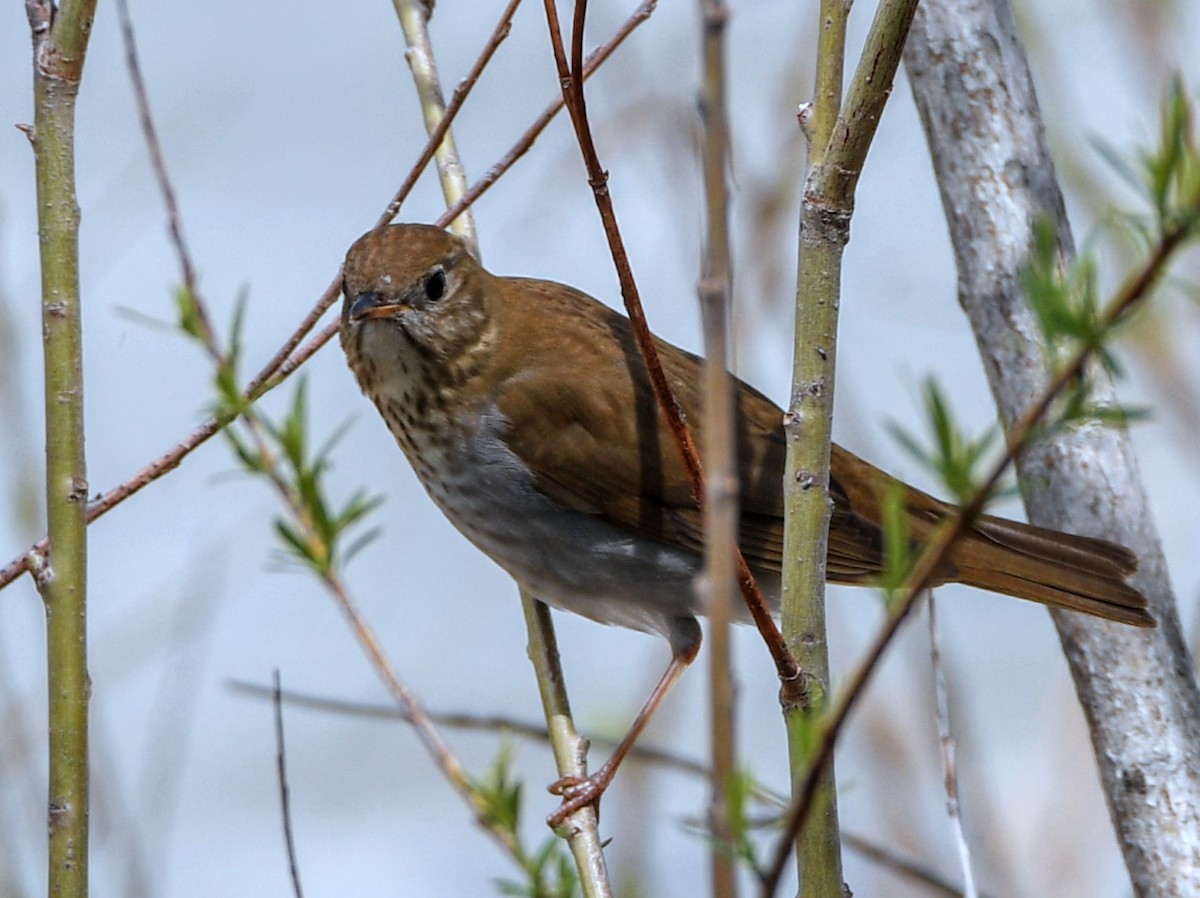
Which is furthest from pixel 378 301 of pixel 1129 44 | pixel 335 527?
pixel 1129 44

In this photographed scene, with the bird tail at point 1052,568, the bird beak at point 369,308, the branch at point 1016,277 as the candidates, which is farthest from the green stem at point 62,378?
the bird tail at point 1052,568

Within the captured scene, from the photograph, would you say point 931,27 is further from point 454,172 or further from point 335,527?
point 335,527

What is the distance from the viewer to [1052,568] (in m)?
3.21

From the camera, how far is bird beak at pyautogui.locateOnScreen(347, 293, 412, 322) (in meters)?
3.41

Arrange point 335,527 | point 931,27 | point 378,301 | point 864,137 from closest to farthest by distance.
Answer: point 864,137
point 335,527
point 931,27
point 378,301

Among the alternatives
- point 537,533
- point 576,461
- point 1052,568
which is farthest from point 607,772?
point 1052,568

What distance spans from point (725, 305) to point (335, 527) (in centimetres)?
152

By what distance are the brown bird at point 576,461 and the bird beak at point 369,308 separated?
43 mm

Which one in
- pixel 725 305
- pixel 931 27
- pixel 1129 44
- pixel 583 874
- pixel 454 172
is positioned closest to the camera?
pixel 725 305

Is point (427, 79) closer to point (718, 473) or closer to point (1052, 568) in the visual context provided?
point (1052, 568)

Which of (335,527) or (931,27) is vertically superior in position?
(931,27)

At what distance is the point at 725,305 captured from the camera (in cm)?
131

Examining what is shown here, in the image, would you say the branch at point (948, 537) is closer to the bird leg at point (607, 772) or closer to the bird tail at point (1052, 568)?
the bird leg at point (607, 772)

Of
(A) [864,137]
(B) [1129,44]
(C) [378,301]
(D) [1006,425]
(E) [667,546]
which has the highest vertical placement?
(B) [1129,44]
